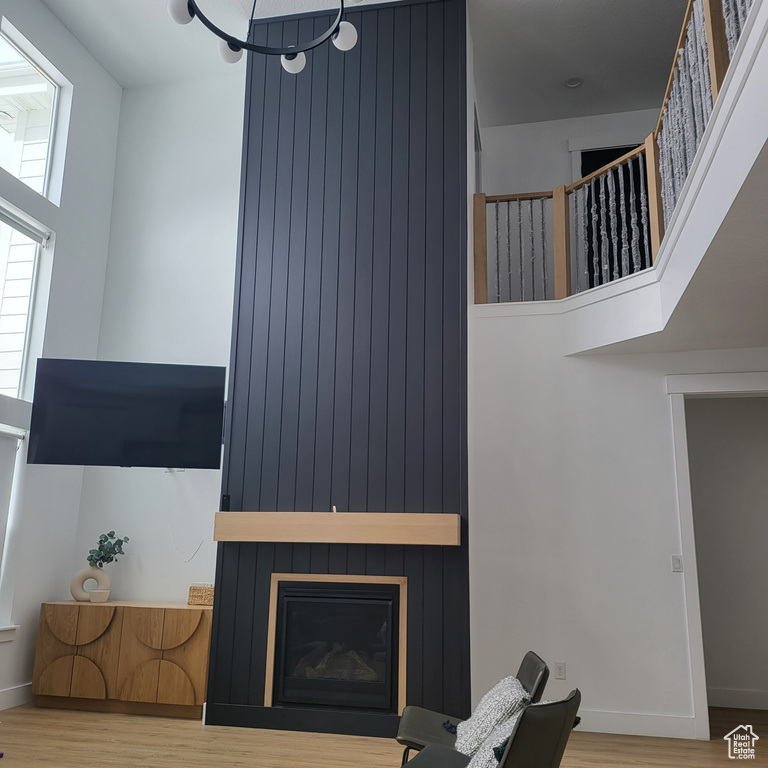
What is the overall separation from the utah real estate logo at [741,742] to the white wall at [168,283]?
383 cm

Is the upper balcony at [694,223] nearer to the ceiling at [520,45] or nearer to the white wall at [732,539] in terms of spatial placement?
the ceiling at [520,45]

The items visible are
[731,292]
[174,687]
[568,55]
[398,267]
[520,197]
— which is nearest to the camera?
[731,292]

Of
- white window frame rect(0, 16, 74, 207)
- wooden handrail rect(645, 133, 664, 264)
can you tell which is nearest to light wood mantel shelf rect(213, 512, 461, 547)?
wooden handrail rect(645, 133, 664, 264)

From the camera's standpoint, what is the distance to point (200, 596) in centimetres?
530

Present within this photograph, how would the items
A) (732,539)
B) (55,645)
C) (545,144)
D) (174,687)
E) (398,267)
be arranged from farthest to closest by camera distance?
1. (545,144)
2. (732,539)
3. (398,267)
4. (55,645)
5. (174,687)

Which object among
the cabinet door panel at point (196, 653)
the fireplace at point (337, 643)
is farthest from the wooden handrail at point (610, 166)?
the cabinet door panel at point (196, 653)

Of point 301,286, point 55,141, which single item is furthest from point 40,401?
point 55,141

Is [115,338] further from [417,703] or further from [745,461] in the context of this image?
[745,461]

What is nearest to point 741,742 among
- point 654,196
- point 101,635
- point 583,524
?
point 583,524

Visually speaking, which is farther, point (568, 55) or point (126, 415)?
point (568, 55)

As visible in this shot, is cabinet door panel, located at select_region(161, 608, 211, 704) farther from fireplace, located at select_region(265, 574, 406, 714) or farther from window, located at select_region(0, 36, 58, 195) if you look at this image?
window, located at select_region(0, 36, 58, 195)

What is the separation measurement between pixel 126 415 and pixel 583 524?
3.33 m

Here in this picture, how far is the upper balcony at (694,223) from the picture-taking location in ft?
8.99

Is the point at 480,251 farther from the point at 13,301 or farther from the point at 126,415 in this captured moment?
the point at 13,301
